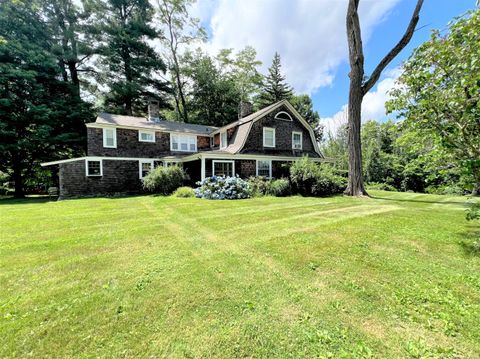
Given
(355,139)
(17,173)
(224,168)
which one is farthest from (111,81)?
(355,139)

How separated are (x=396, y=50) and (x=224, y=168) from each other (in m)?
11.7

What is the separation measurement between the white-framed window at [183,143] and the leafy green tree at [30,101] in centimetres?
896

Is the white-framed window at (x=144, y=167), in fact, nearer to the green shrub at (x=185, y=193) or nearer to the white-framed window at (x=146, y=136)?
the white-framed window at (x=146, y=136)

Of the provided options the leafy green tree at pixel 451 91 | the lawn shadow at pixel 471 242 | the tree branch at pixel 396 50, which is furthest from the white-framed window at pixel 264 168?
the lawn shadow at pixel 471 242

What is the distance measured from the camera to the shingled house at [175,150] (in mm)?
14883

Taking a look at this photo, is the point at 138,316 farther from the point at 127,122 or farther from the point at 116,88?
the point at 116,88

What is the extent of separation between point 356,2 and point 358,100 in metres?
4.93

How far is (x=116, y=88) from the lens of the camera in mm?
22578

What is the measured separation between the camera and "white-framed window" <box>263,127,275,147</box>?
16.8 m

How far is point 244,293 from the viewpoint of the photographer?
9.59 ft

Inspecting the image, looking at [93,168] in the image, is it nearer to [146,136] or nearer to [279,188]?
→ [146,136]

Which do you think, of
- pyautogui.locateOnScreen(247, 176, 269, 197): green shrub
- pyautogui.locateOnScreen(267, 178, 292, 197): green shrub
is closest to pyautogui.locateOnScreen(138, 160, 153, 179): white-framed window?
pyautogui.locateOnScreen(247, 176, 269, 197): green shrub

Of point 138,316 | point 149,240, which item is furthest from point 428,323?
point 149,240

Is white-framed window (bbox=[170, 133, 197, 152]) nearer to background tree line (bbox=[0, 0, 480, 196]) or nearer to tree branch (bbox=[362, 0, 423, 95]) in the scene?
background tree line (bbox=[0, 0, 480, 196])
